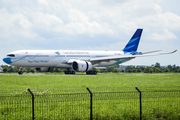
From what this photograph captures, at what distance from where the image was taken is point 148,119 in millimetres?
11016

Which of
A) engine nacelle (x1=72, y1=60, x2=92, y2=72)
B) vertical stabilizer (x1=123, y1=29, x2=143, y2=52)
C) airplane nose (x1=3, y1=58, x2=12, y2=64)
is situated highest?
vertical stabilizer (x1=123, y1=29, x2=143, y2=52)

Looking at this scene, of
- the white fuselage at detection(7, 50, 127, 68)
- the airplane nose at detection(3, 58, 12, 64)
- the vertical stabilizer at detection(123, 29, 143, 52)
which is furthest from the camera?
the vertical stabilizer at detection(123, 29, 143, 52)

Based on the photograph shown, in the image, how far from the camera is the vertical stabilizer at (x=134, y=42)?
53.5 m

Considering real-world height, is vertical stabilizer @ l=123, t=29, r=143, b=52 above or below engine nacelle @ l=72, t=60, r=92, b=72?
above

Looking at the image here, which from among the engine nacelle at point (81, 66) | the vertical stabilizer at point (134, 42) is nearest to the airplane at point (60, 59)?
the engine nacelle at point (81, 66)

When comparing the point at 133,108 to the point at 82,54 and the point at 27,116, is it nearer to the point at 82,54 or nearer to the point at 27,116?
the point at 27,116

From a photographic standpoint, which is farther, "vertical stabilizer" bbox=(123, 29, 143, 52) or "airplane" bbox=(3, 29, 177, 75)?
"vertical stabilizer" bbox=(123, 29, 143, 52)

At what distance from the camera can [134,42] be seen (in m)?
53.6

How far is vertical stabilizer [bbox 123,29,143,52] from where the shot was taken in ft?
176

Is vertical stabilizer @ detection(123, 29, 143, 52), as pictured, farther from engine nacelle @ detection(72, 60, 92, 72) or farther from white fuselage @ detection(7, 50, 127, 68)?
engine nacelle @ detection(72, 60, 92, 72)

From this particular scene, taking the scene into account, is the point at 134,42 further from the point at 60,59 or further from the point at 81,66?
the point at 60,59

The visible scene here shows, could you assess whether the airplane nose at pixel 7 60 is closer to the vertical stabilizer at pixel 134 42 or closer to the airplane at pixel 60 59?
the airplane at pixel 60 59

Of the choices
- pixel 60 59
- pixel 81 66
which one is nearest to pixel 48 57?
pixel 60 59

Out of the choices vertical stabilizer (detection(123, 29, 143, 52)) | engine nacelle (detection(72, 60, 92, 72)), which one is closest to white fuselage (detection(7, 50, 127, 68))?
engine nacelle (detection(72, 60, 92, 72))
